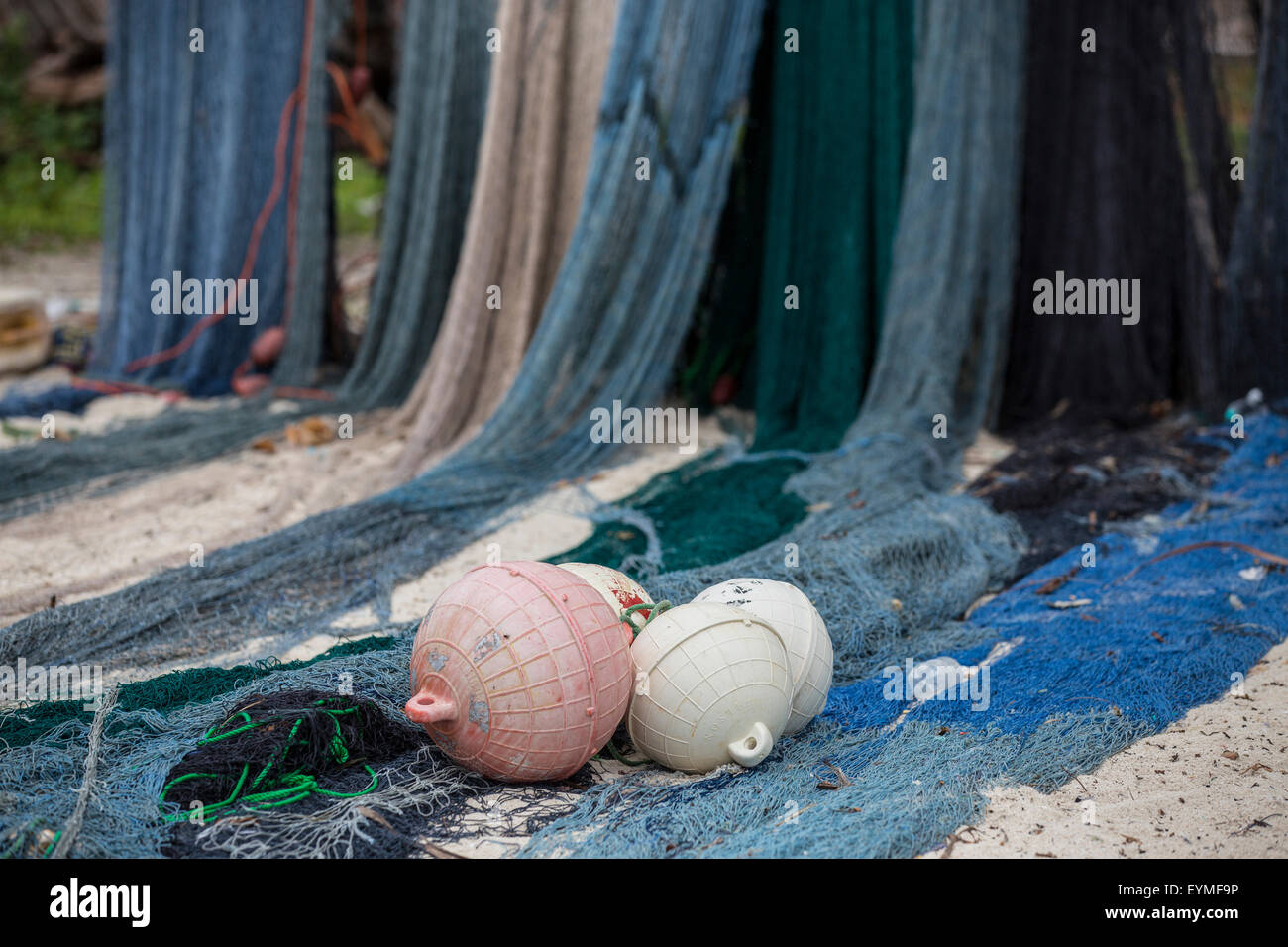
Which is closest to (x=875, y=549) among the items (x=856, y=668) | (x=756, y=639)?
(x=856, y=668)

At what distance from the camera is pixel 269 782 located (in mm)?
2533

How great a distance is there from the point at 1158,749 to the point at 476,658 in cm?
162

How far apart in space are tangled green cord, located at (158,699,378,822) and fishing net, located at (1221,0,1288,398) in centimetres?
454

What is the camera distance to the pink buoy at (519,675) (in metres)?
2.53

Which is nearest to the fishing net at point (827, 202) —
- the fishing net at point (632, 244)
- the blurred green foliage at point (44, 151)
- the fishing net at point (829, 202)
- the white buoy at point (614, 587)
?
the fishing net at point (829, 202)

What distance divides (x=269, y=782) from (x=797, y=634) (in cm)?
122

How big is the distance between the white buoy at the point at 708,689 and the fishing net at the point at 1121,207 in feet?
11.6

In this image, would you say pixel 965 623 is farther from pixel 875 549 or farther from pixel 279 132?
pixel 279 132

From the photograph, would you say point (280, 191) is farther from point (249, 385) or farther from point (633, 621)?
point (633, 621)

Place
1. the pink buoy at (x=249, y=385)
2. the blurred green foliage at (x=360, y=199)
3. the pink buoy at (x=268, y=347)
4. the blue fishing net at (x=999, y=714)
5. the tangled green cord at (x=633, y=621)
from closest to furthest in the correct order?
the blue fishing net at (x=999, y=714)
the tangled green cord at (x=633, y=621)
the pink buoy at (x=249, y=385)
the pink buoy at (x=268, y=347)
the blurred green foliage at (x=360, y=199)

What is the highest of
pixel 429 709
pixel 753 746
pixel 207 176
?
pixel 207 176

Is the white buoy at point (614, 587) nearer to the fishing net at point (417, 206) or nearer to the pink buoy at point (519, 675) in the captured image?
the pink buoy at point (519, 675)

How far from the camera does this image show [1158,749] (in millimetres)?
2877

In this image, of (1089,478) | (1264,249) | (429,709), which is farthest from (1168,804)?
(1264,249)
